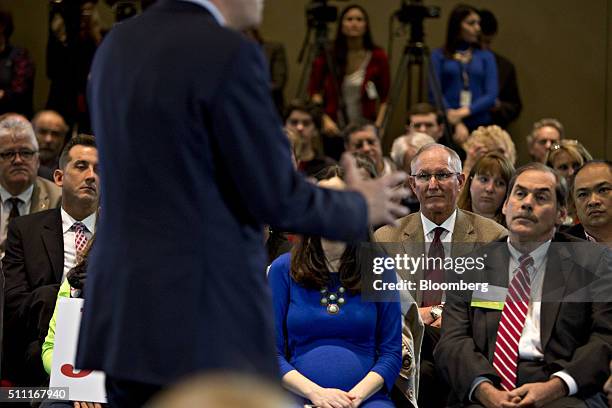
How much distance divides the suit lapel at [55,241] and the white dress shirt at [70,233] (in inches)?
0.8

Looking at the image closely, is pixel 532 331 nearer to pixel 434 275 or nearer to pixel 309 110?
pixel 434 275

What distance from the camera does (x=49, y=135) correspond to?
269 inches

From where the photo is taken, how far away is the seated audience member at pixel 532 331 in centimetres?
357

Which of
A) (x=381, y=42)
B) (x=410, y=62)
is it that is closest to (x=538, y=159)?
(x=410, y=62)

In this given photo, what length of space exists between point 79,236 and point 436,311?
5.15 feet

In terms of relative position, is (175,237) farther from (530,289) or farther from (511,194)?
(511,194)

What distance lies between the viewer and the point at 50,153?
270 inches

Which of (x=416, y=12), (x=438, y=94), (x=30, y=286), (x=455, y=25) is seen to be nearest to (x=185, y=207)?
(x=30, y=286)

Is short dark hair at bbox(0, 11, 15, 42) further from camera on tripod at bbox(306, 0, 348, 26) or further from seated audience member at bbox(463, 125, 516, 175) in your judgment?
seated audience member at bbox(463, 125, 516, 175)

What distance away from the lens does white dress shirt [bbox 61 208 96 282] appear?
178 inches

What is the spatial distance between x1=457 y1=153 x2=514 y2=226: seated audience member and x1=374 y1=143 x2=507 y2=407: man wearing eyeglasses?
0.37 meters

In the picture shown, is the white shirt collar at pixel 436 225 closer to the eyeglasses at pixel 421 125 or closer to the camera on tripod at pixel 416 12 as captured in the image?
the eyeglasses at pixel 421 125

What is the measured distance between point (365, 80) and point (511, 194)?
3.63 meters

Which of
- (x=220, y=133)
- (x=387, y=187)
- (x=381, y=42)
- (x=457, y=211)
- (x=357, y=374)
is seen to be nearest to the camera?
(x=220, y=133)
